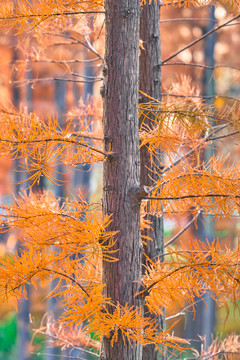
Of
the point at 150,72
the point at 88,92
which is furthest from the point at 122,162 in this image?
the point at 88,92

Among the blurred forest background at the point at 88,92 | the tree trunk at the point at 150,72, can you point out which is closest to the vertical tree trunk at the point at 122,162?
the tree trunk at the point at 150,72

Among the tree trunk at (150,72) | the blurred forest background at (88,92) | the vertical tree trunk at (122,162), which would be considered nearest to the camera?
the vertical tree trunk at (122,162)

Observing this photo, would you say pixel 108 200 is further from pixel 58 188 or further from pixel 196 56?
pixel 196 56

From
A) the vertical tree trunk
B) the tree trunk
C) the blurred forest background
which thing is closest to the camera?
the vertical tree trunk

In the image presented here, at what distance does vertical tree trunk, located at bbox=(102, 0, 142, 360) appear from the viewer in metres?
1.02

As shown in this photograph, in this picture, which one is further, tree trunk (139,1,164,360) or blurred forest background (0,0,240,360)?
blurred forest background (0,0,240,360)

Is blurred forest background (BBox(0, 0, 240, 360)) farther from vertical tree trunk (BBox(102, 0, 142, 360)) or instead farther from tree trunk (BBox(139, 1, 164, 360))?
vertical tree trunk (BBox(102, 0, 142, 360))

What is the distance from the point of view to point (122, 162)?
102 centimetres

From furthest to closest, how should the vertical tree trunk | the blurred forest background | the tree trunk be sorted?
the blurred forest background
the tree trunk
the vertical tree trunk

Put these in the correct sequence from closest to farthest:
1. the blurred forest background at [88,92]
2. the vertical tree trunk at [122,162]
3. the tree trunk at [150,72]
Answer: the vertical tree trunk at [122,162] < the tree trunk at [150,72] < the blurred forest background at [88,92]

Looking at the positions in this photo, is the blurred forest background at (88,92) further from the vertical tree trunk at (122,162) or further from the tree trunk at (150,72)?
the vertical tree trunk at (122,162)

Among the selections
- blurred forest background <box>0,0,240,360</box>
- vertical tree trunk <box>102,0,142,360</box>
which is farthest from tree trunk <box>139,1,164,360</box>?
blurred forest background <box>0,0,240,360</box>

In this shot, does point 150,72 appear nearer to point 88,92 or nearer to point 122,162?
point 122,162

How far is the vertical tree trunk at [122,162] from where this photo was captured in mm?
1019
